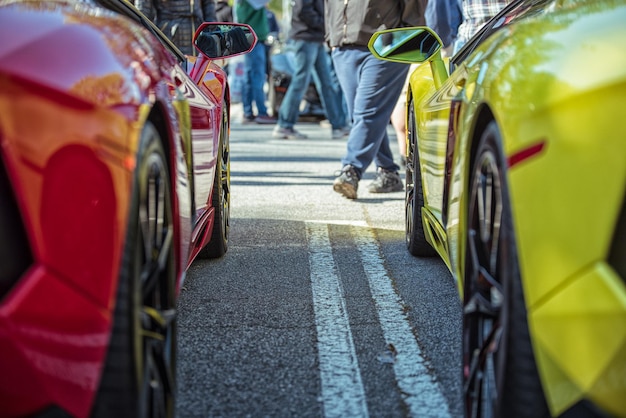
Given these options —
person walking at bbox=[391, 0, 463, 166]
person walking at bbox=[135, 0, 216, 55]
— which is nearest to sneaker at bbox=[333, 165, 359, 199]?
person walking at bbox=[391, 0, 463, 166]

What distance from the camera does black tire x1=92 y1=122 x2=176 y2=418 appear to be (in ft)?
6.72

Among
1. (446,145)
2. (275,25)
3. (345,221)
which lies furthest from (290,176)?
(275,25)

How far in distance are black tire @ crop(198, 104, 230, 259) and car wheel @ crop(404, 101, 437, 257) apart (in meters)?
0.98

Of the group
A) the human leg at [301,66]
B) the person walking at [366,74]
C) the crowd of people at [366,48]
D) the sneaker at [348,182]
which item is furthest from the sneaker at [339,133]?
the sneaker at [348,182]

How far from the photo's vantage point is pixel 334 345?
3.64 meters

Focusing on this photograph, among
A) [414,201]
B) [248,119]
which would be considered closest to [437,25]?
[414,201]

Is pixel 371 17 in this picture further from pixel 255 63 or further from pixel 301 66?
pixel 255 63

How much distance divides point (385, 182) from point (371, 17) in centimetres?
132

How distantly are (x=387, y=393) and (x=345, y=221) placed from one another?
3292 mm

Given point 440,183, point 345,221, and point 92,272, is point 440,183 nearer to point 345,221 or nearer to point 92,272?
point 92,272

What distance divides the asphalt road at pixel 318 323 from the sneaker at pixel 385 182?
86 centimetres

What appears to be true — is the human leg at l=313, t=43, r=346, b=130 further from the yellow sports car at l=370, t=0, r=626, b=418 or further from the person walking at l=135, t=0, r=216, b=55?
the yellow sports car at l=370, t=0, r=626, b=418

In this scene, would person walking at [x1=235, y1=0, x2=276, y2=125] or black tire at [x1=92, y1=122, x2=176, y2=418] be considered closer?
black tire at [x1=92, y1=122, x2=176, y2=418]

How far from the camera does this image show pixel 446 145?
346 cm
